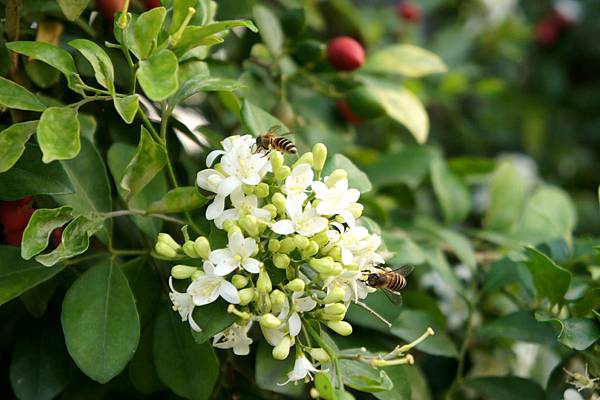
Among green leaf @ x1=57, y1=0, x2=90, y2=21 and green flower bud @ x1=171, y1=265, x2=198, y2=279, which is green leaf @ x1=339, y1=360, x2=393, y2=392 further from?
green leaf @ x1=57, y1=0, x2=90, y2=21

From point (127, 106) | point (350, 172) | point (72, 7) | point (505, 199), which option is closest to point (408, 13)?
point (505, 199)

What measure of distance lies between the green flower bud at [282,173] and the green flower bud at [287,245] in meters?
0.07

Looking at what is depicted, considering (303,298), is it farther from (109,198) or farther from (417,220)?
(417,220)

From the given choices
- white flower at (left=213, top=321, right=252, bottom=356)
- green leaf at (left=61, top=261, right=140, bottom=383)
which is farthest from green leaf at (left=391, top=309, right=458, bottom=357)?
green leaf at (left=61, top=261, right=140, bottom=383)

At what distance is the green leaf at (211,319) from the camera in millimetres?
770

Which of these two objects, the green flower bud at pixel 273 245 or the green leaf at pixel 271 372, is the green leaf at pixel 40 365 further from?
the green flower bud at pixel 273 245

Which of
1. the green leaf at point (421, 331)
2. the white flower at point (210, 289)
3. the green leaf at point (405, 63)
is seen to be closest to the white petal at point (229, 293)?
the white flower at point (210, 289)

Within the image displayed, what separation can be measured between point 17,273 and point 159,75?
0.31 m

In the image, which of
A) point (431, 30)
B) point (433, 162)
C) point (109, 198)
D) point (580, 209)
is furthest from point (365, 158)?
point (431, 30)

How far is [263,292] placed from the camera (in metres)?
0.76

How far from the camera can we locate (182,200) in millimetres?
848

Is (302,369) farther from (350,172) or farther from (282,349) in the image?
(350,172)

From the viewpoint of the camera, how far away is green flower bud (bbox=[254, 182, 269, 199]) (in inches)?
31.4

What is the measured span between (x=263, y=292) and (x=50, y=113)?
0.99 ft
